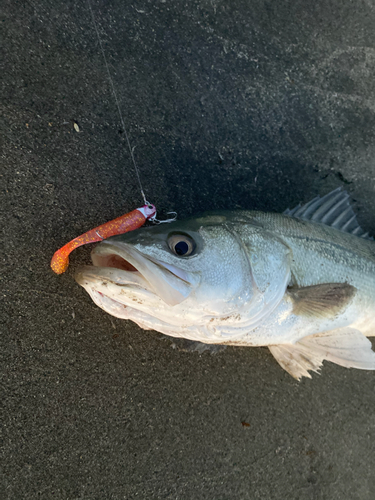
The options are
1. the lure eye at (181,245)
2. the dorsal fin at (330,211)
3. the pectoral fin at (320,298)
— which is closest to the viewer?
the lure eye at (181,245)

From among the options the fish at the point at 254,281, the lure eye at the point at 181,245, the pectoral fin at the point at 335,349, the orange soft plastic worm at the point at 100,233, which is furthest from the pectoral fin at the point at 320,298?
the orange soft plastic worm at the point at 100,233

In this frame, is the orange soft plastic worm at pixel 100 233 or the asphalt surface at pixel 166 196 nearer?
the orange soft plastic worm at pixel 100 233

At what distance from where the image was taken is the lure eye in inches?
65.1

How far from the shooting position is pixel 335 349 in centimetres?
211

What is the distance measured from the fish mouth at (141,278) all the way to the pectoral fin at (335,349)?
42.3 inches

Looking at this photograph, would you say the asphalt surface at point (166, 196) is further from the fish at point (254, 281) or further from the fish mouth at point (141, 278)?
the fish mouth at point (141, 278)

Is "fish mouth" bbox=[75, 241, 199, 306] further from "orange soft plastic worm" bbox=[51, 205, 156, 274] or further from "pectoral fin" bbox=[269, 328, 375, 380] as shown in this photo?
"pectoral fin" bbox=[269, 328, 375, 380]

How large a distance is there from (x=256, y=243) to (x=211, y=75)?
1742 millimetres

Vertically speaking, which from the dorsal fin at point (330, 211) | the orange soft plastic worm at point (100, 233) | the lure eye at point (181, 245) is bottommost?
the orange soft plastic worm at point (100, 233)

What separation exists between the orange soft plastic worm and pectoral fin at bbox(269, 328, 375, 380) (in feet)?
4.55

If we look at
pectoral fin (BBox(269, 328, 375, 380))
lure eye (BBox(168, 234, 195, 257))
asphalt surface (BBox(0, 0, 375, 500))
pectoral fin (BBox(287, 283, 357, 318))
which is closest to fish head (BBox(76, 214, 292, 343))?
lure eye (BBox(168, 234, 195, 257))

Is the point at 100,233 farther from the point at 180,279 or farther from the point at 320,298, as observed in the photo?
the point at 320,298

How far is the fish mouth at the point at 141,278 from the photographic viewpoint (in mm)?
1488

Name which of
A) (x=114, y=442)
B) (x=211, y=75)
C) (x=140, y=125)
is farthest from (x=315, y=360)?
(x=211, y=75)
